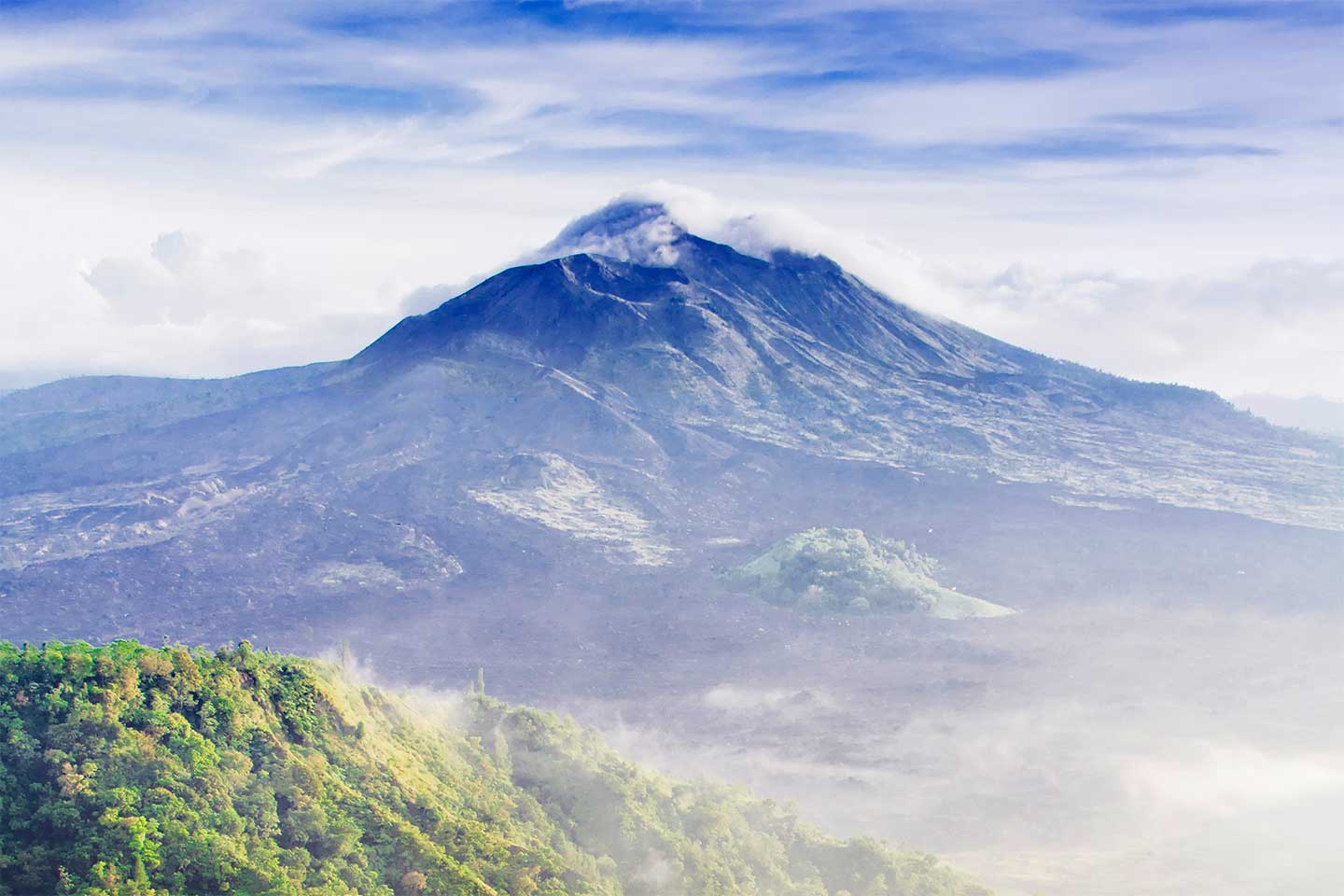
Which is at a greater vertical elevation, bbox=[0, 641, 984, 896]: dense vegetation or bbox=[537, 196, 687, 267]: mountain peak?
bbox=[537, 196, 687, 267]: mountain peak

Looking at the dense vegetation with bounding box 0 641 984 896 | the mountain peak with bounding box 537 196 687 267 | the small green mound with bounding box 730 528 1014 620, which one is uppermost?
the mountain peak with bounding box 537 196 687 267

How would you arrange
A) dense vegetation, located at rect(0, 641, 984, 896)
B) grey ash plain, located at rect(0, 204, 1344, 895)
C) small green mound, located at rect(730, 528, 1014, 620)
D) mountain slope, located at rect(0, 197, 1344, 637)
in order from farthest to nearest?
mountain slope, located at rect(0, 197, 1344, 637), small green mound, located at rect(730, 528, 1014, 620), grey ash plain, located at rect(0, 204, 1344, 895), dense vegetation, located at rect(0, 641, 984, 896)

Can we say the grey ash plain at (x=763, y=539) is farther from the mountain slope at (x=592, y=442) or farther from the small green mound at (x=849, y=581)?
the small green mound at (x=849, y=581)

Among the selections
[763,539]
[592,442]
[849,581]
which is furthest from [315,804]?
[592,442]

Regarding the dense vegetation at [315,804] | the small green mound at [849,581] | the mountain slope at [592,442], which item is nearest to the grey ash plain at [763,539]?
the mountain slope at [592,442]

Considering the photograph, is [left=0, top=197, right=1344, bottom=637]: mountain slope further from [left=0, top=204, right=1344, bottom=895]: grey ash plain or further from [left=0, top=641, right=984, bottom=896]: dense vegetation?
[left=0, top=641, right=984, bottom=896]: dense vegetation

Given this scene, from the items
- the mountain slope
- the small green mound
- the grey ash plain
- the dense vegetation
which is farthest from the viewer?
the mountain slope

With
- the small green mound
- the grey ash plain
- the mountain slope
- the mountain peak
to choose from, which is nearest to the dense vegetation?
the grey ash plain
